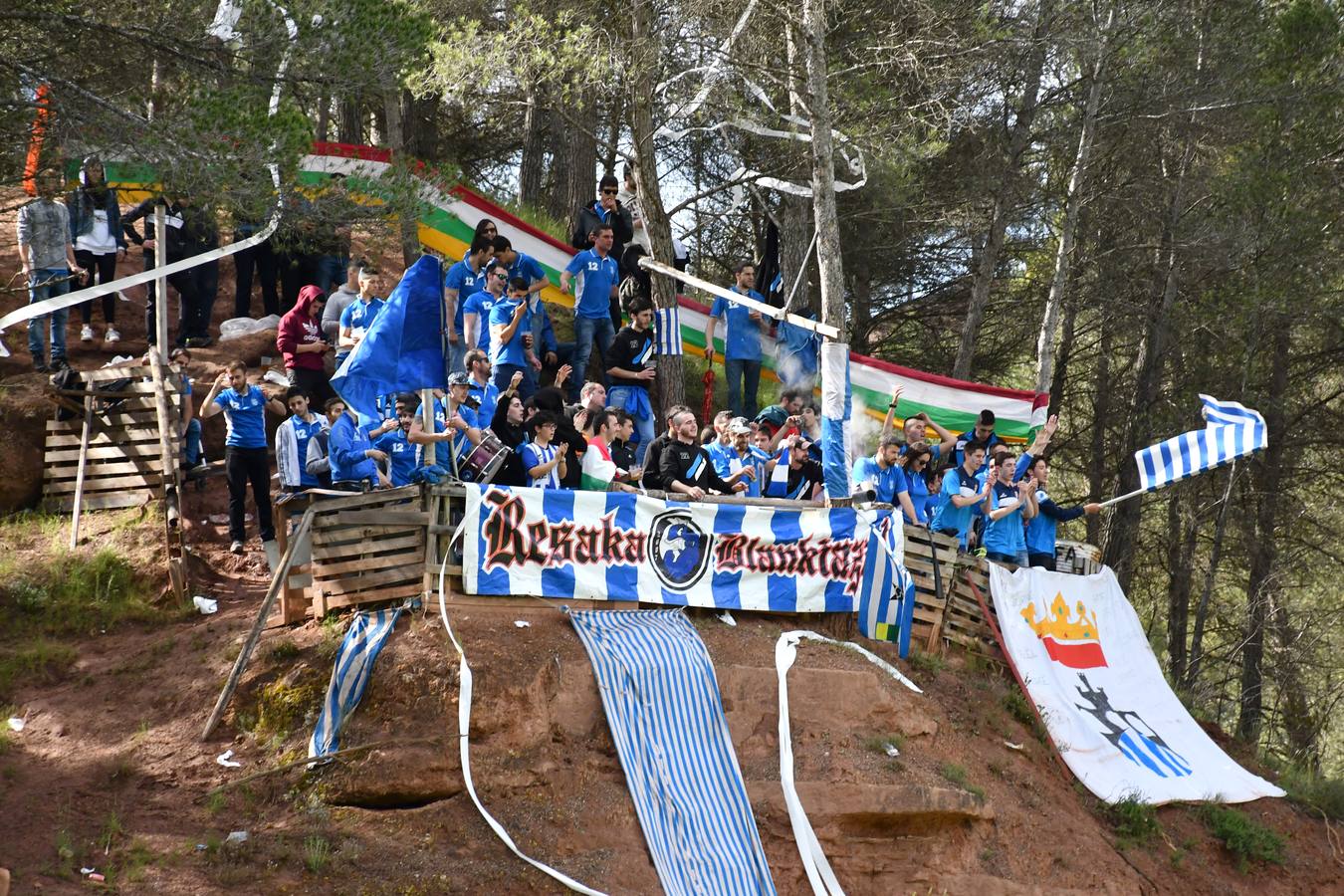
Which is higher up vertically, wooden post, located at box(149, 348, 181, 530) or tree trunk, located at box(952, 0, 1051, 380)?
tree trunk, located at box(952, 0, 1051, 380)

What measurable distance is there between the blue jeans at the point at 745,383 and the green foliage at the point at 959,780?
5433 millimetres

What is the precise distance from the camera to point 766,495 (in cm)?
1460

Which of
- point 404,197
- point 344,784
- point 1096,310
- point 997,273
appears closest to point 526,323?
point 404,197

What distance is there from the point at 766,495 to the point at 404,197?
4.63 meters

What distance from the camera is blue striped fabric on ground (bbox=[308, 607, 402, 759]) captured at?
11.2 metres

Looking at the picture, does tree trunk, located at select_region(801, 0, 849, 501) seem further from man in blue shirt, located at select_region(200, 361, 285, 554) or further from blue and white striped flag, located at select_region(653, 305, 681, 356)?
man in blue shirt, located at select_region(200, 361, 285, 554)

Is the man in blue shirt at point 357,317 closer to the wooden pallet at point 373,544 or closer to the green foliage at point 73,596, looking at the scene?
the green foliage at point 73,596

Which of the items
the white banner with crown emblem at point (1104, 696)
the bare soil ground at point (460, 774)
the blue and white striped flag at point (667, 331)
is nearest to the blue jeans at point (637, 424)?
the blue and white striped flag at point (667, 331)

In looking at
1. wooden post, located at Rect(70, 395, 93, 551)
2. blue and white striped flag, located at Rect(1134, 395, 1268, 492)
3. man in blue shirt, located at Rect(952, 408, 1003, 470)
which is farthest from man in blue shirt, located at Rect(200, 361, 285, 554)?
blue and white striped flag, located at Rect(1134, 395, 1268, 492)

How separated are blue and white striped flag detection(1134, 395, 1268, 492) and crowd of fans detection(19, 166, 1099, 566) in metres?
0.87

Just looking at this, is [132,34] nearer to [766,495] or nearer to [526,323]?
[526,323]

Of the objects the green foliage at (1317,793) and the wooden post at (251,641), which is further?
the green foliage at (1317,793)

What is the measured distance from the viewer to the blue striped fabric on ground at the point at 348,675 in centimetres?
1122

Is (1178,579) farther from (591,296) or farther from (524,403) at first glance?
(524,403)
